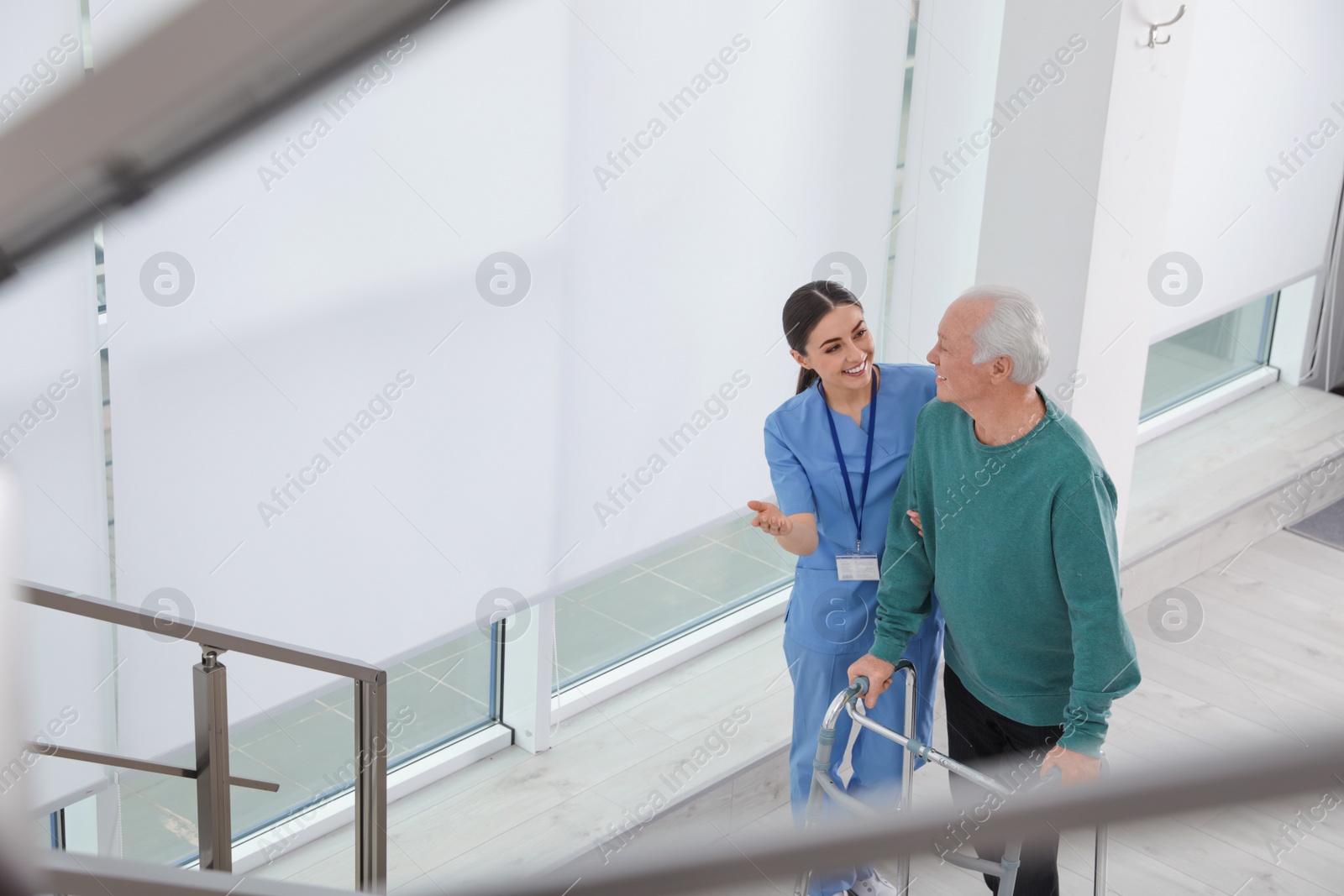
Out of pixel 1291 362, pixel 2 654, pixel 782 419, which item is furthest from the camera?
pixel 1291 362

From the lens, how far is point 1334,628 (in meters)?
4.55

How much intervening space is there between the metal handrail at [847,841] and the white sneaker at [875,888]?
3.08m

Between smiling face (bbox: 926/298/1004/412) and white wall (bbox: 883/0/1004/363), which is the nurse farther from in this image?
white wall (bbox: 883/0/1004/363)

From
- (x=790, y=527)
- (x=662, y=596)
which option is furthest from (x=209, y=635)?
(x=662, y=596)

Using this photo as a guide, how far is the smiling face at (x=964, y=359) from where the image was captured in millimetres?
2326

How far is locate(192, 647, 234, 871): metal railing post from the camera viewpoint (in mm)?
1832

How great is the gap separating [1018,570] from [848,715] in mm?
670

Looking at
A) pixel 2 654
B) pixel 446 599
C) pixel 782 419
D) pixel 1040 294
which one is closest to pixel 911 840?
pixel 2 654

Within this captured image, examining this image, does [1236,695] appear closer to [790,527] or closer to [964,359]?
[790,527]

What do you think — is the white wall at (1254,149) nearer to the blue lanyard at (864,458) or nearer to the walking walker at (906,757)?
the blue lanyard at (864,458)

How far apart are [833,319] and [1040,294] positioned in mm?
1456

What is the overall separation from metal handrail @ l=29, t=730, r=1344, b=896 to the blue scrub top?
245cm

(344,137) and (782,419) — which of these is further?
(782,419)

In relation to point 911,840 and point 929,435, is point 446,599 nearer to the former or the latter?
point 929,435
